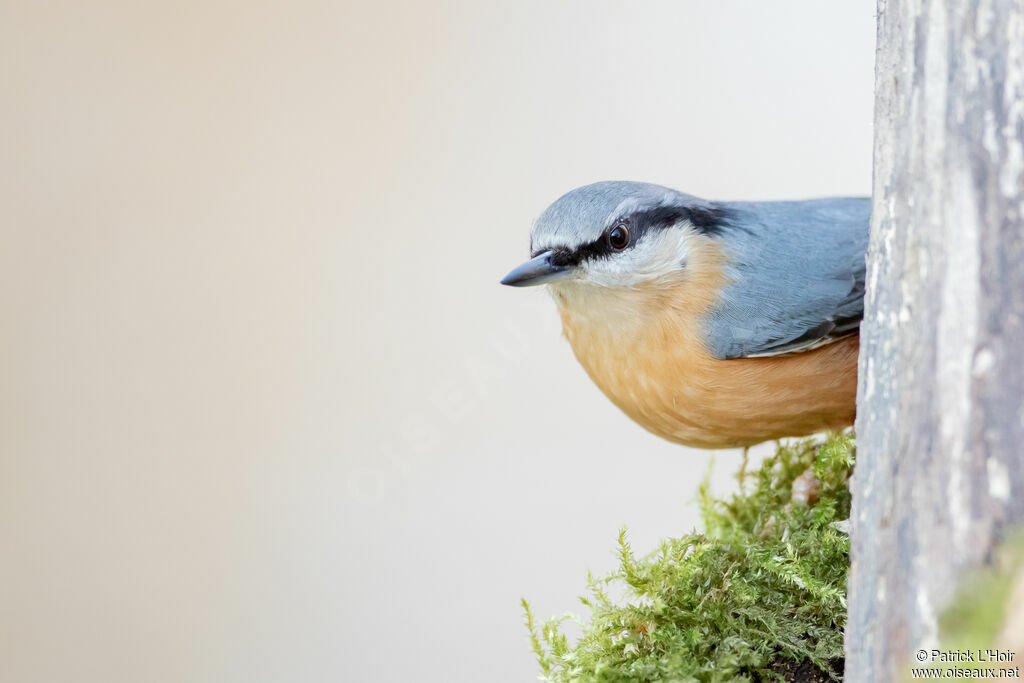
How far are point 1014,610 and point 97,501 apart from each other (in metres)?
5.61

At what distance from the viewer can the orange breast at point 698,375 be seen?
2.59 metres

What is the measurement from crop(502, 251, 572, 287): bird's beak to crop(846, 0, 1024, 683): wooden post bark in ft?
3.86

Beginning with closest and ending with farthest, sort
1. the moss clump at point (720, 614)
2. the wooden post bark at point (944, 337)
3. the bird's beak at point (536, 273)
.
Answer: the wooden post bark at point (944, 337), the moss clump at point (720, 614), the bird's beak at point (536, 273)

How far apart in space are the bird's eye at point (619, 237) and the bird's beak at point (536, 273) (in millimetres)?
156

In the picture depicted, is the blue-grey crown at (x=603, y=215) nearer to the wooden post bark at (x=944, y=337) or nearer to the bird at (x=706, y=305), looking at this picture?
the bird at (x=706, y=305)

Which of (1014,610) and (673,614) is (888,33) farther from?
(673,614)

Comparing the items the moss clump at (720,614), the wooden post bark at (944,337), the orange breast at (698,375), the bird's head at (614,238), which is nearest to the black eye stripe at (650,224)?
the bird's head at (614,238)

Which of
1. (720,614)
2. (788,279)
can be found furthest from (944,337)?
(788,279)

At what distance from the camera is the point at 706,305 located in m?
2.67

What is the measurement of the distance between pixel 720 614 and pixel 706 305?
1.02 meters

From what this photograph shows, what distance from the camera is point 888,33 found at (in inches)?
62.8

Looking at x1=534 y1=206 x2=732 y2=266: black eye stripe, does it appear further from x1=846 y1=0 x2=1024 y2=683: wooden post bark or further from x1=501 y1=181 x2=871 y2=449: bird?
x1=846 y1=0 x2=1024 y2=683: wooden post bark

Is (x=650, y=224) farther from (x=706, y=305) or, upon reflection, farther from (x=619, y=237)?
(x=706, y=305)

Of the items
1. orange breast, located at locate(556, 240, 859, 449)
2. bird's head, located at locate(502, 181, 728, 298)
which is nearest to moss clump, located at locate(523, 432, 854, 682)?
orange breast, located at locate(556, 240, 859, 449)
